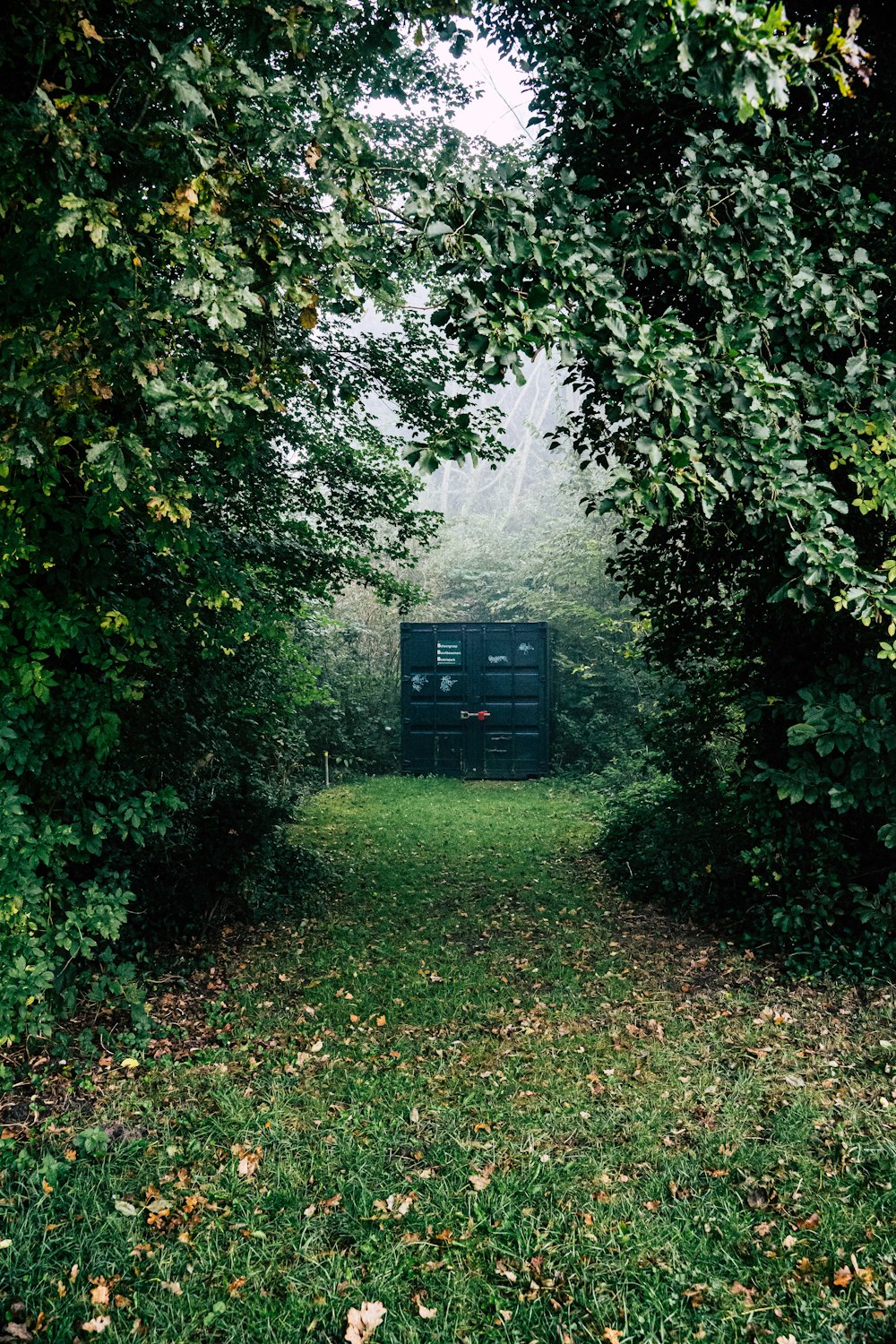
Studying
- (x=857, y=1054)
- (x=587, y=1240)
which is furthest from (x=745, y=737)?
(x=587, y=1240)

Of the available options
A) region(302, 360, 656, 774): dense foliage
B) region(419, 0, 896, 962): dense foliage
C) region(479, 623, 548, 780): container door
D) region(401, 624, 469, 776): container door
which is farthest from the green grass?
region(401, 624, 469, 776): container door

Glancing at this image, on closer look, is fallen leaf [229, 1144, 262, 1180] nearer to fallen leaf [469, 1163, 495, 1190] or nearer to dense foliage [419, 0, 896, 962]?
fallen leaf [469, 1163, 495, 1190]

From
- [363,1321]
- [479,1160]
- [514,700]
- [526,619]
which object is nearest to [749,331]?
[479,1160]

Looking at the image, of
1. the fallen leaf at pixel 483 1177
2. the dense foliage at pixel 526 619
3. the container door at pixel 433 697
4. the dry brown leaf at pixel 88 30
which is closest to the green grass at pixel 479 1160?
the fallen leaf at pixel 483 1177

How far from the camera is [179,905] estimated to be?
18.7 ft

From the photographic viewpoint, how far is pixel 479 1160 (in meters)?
3.18

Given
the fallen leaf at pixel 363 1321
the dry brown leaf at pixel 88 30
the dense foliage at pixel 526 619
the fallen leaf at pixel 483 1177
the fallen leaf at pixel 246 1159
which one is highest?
the dry brown leaf at pixel 88 30

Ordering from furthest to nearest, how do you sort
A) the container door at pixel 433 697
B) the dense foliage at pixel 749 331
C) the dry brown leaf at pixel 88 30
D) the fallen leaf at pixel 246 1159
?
1. the container door at pixel 433 697
2. the fallen leaf at pixel 246 1159
3. the dense foliage at pixel 749 331
4. the dry brown leaf at pixel 88 30

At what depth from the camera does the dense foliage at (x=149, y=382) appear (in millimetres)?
2732

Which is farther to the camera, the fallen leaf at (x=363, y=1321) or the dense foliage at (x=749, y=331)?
the dense foliage at (x=749, y=331)

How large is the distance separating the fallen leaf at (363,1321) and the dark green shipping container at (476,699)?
12008 millimetres

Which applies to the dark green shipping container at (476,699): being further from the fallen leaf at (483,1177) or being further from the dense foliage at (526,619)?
the fallen leaf at (483,1177)

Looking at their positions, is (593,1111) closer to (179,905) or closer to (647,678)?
(179,905)

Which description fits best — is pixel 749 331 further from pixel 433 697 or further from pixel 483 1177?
pixel 433 697
